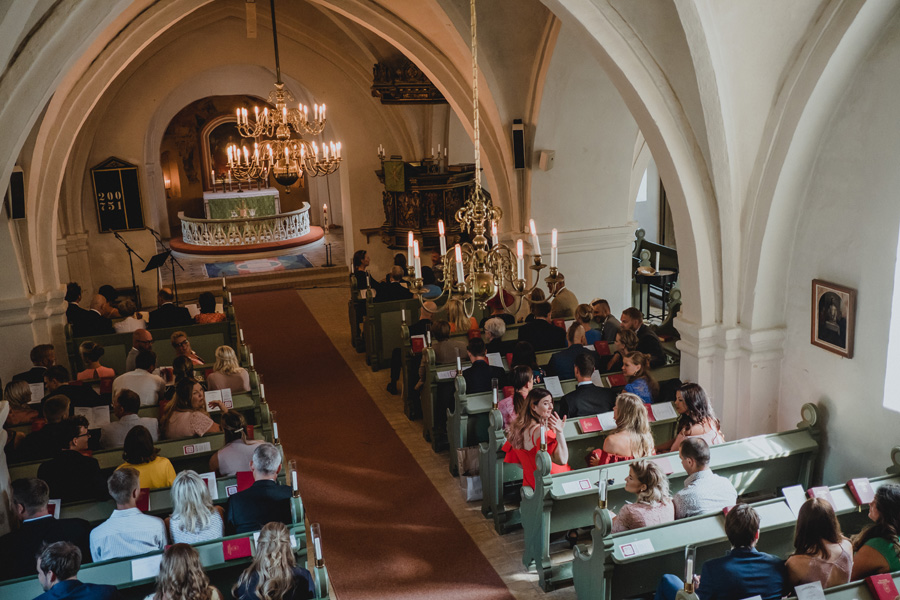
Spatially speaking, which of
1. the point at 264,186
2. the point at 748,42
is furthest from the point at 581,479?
the point at 264,186

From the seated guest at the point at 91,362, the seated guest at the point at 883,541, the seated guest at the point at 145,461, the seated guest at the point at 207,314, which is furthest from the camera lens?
the seated guest at the point at 207,314

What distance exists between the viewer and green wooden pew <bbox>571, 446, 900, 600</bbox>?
475 cm

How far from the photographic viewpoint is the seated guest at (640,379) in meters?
6.60

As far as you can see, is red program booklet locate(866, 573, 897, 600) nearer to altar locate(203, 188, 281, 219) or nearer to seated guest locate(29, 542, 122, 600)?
seated guest locate(29, 542, 122, 600)

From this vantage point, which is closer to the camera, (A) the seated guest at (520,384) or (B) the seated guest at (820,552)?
(B) the seated guest at (820,552)

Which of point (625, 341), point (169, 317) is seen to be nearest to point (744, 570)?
point (625, 341)

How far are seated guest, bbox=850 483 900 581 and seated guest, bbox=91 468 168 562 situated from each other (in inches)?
158

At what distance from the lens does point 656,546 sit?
4750 mm

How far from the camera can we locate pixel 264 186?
24484 millimetres

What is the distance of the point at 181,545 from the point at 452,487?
3.78m

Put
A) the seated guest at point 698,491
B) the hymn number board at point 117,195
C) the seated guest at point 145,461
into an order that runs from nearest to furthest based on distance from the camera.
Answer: the seated guest at point 698,491
the seated guest at point 145,461
the hymn number board at point 117,195

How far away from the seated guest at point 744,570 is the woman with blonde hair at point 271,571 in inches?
85.6

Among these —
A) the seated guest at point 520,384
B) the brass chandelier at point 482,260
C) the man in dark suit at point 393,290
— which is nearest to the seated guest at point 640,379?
the seated guest at point 520,384

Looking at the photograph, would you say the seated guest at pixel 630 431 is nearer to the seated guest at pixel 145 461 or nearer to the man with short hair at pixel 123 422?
the seated guest at pixel 145 461
